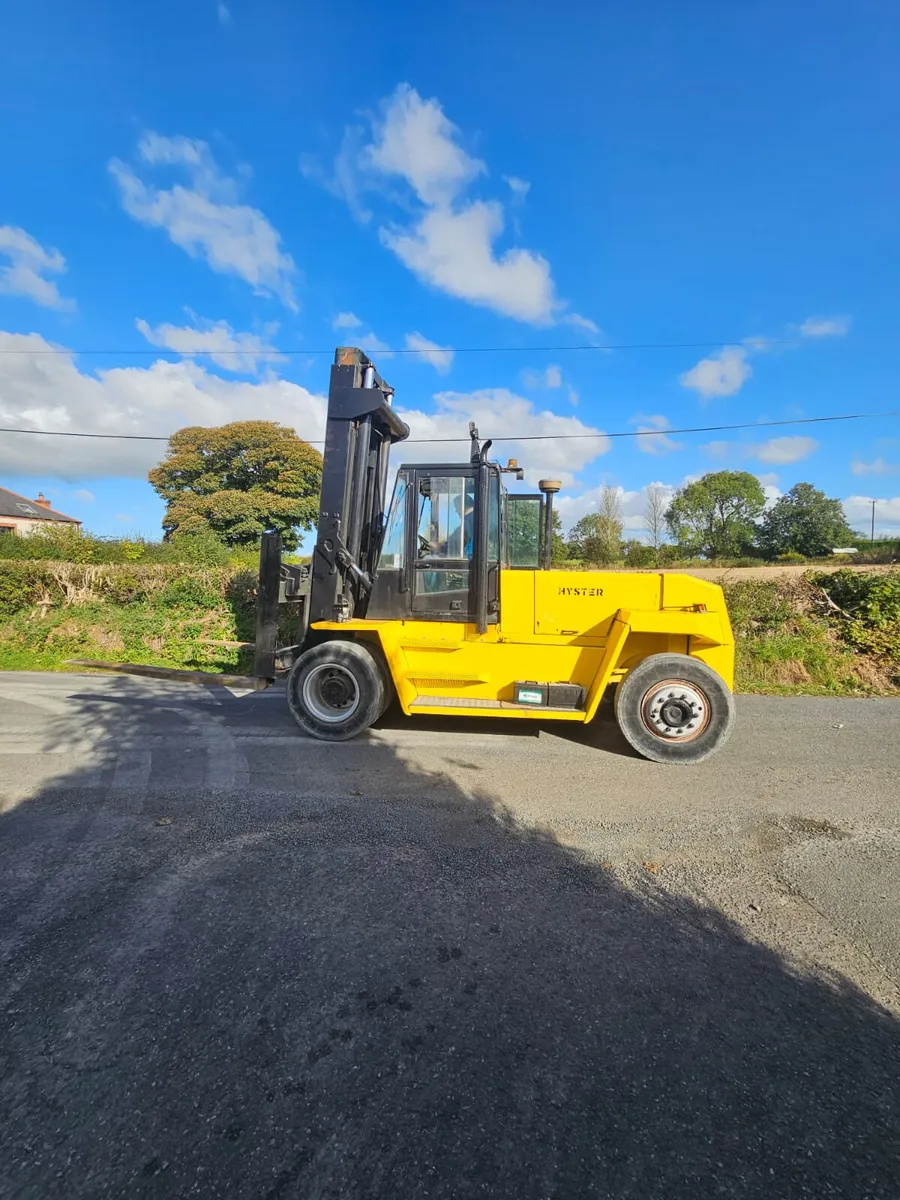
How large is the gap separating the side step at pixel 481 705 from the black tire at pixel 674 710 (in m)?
0.52

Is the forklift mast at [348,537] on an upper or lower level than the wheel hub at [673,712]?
upper

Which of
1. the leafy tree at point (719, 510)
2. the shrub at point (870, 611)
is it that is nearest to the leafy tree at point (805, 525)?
the leafy tree at point (719, 510)

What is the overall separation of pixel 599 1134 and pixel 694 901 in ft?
4.78

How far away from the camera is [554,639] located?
5473 mm

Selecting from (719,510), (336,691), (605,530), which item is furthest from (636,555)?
(719,510)

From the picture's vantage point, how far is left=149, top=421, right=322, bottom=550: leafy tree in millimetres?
33719

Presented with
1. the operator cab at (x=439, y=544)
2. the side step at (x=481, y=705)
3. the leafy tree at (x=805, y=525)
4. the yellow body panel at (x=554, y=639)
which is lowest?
the side step at (x=481, y=705)

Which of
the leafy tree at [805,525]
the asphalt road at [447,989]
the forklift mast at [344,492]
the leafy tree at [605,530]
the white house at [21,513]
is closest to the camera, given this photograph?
the asphalt road at [447,989]

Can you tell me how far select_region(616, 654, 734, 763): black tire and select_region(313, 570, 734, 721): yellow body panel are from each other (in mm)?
294

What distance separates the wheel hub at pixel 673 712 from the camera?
5105mm

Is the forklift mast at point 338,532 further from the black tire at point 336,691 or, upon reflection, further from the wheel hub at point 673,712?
the wheel hub at point 673,712

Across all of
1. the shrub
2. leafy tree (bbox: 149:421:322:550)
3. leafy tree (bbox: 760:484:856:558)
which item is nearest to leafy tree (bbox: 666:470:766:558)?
leafy tree (bbox: 760:484:856:558)

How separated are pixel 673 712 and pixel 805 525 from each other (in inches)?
2974

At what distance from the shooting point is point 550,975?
232 centimetres
